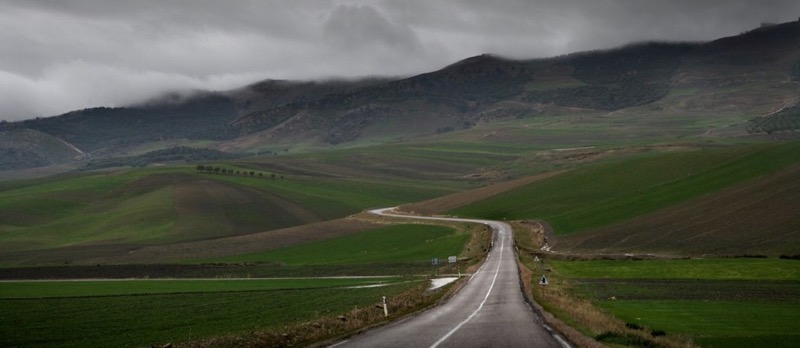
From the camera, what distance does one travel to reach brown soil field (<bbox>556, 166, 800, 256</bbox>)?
6381 centimetres

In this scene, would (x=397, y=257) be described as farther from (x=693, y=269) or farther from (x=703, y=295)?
(x=703, y=295)

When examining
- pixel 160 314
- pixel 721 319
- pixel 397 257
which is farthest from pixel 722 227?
pixel 160 314

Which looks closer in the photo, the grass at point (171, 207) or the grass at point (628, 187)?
the grass at point (628, 187)

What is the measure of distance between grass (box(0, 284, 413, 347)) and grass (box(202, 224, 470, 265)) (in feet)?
107

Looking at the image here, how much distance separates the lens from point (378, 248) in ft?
326

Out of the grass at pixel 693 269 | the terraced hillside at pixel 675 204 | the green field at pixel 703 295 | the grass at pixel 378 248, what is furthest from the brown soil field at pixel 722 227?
the grass at pixel 378 248

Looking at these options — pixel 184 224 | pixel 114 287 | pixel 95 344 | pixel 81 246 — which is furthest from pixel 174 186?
pixel 95 344

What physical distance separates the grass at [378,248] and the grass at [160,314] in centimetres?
3258

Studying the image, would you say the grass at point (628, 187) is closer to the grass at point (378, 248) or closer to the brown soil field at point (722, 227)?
the brown soil field at point (722, 227)

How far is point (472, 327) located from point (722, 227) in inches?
2103

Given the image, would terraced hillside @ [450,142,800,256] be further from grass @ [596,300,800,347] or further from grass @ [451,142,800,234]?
grass @ [596,300,800,347]

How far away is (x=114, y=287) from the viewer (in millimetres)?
69062

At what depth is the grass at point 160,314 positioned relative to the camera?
33.6 m

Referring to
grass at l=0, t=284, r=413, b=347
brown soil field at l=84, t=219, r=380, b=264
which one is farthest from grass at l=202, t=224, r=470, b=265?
grass at l=0, t=284, r=413, b=347
